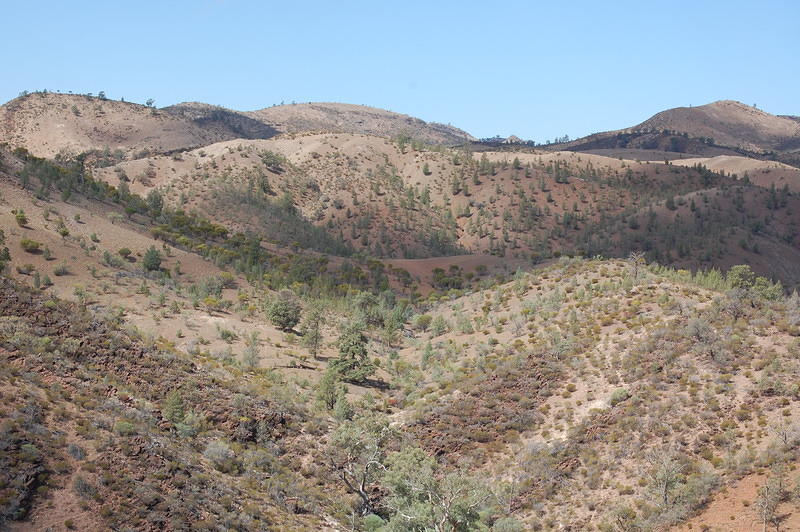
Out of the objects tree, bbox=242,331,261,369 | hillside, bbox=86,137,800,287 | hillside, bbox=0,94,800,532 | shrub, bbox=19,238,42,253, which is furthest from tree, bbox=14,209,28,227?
hillside, bbox=86,137,800,287

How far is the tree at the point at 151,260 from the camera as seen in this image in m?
54.6

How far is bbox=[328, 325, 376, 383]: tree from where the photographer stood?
128 feet

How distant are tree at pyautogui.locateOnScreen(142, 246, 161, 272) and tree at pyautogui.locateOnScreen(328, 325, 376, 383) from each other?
22243mm

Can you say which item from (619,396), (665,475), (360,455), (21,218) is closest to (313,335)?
(360,455)

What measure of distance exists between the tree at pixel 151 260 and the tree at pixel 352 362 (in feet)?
73.0

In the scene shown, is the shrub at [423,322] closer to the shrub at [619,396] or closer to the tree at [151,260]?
the tree at [151,260]

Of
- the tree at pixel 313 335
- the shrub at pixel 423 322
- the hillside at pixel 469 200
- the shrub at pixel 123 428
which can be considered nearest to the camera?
the shrub at pixel 123 428

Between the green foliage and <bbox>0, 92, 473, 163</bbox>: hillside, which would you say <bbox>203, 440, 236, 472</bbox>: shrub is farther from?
<bbox>0, 92, 473, 163</bbox>: hillside

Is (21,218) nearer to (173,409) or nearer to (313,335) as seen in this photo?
(313,335)

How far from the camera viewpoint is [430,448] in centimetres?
2944

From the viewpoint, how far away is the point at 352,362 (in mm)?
39719

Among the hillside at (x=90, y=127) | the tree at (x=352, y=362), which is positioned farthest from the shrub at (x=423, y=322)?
the hillside at (x=90, y=127)

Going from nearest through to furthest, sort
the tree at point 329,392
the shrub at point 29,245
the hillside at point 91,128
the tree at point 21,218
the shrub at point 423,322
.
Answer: the tree at point 329,392
the shrub at point 29,245
the tree at point 21,218
the shrub at point 423,322
the hillside at point 91,128

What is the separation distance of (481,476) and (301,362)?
1769 centimetres
